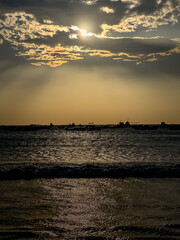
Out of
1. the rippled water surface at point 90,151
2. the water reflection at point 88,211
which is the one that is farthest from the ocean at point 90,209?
the rippled water surface at point 90,151

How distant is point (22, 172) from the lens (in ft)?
60.6

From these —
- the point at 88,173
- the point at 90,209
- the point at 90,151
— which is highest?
the point at 90,209

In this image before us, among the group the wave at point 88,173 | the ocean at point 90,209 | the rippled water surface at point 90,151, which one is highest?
the ocean at point 90,209

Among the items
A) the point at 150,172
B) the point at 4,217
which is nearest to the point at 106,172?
the point at 150,172

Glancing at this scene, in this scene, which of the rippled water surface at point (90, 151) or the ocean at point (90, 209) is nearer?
the ocean at point (90, 209)

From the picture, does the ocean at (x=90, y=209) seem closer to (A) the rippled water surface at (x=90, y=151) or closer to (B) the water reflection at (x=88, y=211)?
(B) the water reflection at (x=88, y=211)

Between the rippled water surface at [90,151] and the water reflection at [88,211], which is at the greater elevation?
the water reflection at [88,211]

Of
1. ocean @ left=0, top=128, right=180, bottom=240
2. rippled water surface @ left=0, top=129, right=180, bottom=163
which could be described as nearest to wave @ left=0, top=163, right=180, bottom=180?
ocean @ left=0, top=128, right=180, bottom=240

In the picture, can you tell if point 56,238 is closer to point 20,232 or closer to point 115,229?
point 20,232

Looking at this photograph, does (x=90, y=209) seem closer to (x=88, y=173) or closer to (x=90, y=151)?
(x=88, y=173)

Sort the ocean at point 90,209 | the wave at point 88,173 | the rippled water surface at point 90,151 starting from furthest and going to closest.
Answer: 1. the rippled water surface at point 90,151
2. the wave at point 88,173
3. the ocean at point 90,209

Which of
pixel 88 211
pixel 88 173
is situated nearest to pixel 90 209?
pixel 88 211

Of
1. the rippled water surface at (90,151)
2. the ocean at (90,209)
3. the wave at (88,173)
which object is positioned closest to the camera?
the ocean at (90,209)

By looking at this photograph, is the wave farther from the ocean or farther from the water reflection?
the water reflection
